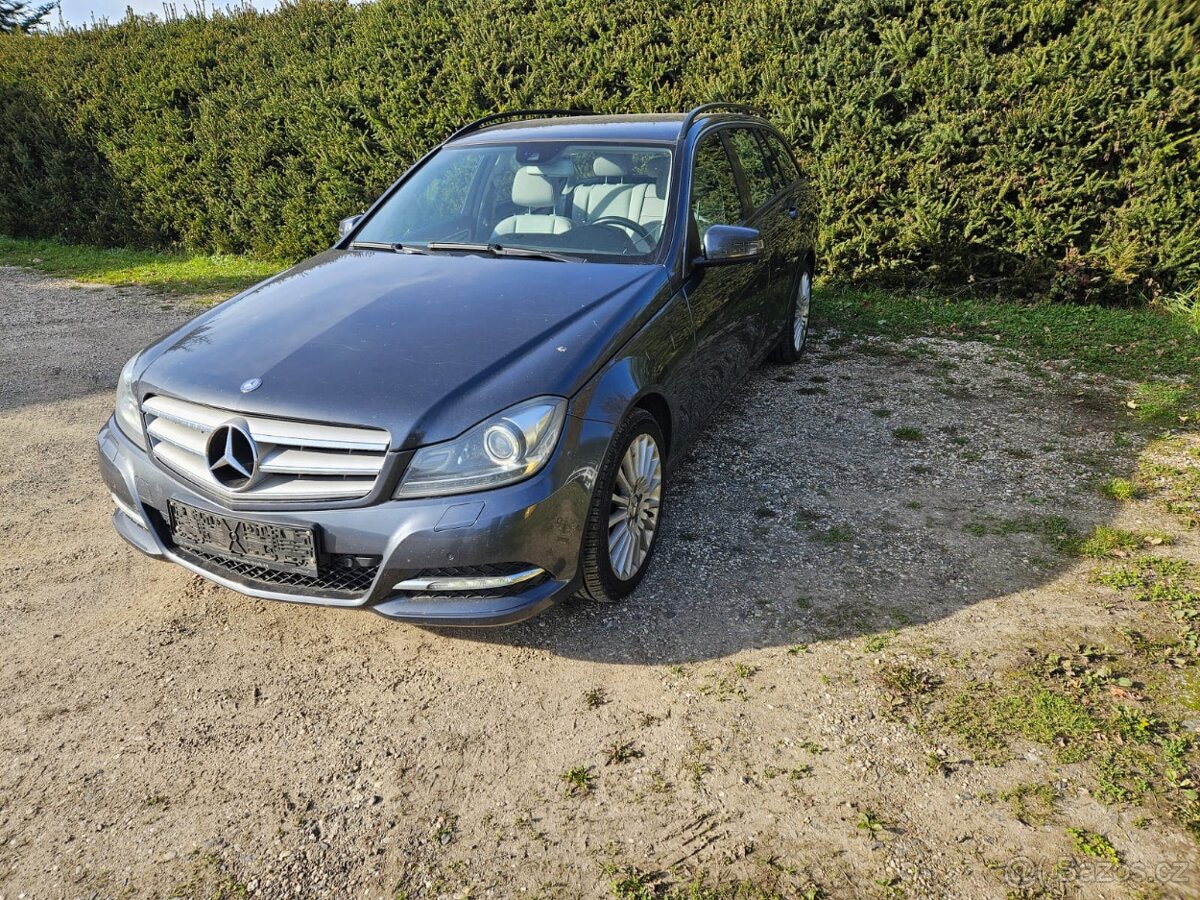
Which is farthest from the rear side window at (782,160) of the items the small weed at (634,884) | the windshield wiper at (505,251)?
the small weed at (634,884)

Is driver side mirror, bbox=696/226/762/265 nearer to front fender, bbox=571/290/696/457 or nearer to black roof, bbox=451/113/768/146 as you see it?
front fender, bbox=571/290/696/457

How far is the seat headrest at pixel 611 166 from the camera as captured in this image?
408 cm

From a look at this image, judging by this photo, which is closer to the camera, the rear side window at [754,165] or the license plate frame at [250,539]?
the license plate frame at [250,539]

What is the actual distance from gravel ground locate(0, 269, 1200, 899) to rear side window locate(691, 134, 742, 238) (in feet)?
4.33

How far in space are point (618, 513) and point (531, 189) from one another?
1.85 meters

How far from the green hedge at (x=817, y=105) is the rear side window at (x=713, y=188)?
364 cm

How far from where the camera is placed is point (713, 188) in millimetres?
4332

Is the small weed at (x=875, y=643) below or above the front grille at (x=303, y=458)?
below

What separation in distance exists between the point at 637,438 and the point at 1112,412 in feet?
12.1

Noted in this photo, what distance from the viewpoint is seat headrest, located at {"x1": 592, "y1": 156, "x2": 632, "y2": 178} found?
13.4ft

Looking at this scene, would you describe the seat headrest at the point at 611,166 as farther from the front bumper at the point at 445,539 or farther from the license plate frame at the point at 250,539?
the license plate frame at the point at 250,539

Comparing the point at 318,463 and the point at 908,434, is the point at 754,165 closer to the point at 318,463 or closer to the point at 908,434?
the point at 908,434

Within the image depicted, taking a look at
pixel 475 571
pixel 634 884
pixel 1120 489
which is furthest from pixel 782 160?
pixel 634 884

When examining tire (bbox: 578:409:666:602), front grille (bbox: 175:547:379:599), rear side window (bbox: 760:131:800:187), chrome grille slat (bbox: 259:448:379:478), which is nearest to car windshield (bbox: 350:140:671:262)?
tire (bbox: 578:409:666:602)
